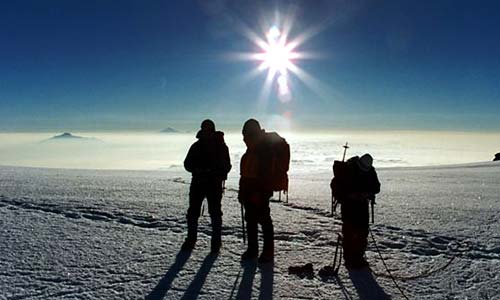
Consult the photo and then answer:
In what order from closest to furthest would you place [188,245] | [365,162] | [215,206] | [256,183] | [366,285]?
[366,285]
[365,162]
[256,183]
[188,245]
[215,206]

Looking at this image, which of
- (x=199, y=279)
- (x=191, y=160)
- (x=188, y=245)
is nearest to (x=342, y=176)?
(x=191, y=160)

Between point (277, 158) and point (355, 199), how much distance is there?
1.25 meters

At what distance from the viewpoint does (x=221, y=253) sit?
20.8 feet

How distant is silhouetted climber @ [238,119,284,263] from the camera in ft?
19.5

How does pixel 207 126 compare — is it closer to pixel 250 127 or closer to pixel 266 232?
pixel 250 127

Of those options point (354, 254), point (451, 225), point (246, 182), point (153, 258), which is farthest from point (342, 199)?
point (451, 225)

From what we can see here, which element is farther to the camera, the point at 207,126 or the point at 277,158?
the point at 207,126

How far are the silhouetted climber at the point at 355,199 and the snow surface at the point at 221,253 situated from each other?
319 millimetres

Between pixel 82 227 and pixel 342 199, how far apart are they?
15.9 ft

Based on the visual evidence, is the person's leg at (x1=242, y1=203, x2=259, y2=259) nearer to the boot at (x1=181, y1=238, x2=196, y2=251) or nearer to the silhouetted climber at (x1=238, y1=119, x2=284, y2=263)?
A: the silhouetted climber at (x1=238, y1=119, x2=284, y2=263)

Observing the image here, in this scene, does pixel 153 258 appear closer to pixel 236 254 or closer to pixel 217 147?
pixel 236 254

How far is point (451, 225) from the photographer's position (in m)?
8.22

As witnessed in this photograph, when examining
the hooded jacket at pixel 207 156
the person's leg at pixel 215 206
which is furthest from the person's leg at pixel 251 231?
the hooded jacket at pixel 207 156

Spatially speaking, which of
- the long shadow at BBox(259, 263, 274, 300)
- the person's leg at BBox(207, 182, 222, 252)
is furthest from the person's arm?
the long shadow at BBox(259, 263, 274, 300)
